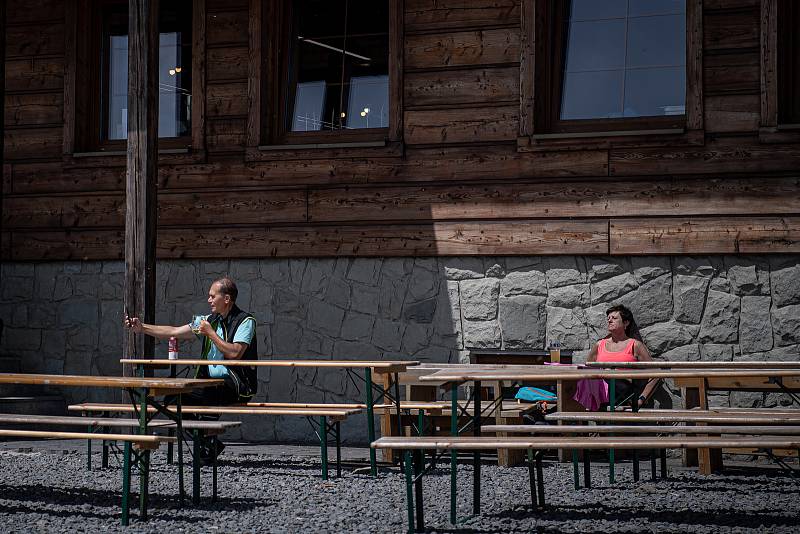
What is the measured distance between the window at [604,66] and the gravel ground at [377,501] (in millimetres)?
2914

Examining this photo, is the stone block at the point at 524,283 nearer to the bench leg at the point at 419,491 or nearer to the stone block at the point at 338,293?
the stone block at the point at 338,293

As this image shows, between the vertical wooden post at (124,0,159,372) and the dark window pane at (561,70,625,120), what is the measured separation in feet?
11.1

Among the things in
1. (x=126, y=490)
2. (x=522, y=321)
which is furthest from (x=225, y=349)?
(x=522, y=321)

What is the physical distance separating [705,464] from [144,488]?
393cm

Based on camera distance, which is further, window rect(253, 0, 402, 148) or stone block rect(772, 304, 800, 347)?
window rect(253, 0, 402, 148)

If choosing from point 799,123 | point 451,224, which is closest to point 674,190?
point 799,123

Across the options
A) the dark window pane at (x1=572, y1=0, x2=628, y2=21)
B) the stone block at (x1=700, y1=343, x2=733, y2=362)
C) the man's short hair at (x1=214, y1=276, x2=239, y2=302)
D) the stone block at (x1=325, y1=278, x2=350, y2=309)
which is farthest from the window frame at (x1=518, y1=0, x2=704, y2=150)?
the man's short hair at (x1=214, y1=276, x2=239, y2=302)

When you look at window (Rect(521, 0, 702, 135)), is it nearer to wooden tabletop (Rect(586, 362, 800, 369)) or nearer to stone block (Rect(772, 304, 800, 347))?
stone block (Rect(772, 304, 800, 347))

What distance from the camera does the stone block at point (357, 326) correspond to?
10.4 metres

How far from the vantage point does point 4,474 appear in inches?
324

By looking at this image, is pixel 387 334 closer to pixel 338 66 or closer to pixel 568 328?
pixel 568 328

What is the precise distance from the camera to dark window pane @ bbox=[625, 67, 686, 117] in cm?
987

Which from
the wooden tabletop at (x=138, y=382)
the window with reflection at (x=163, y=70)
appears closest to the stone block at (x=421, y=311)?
the window with reflection at (x=163, y=70)

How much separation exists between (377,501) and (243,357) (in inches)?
70.8
